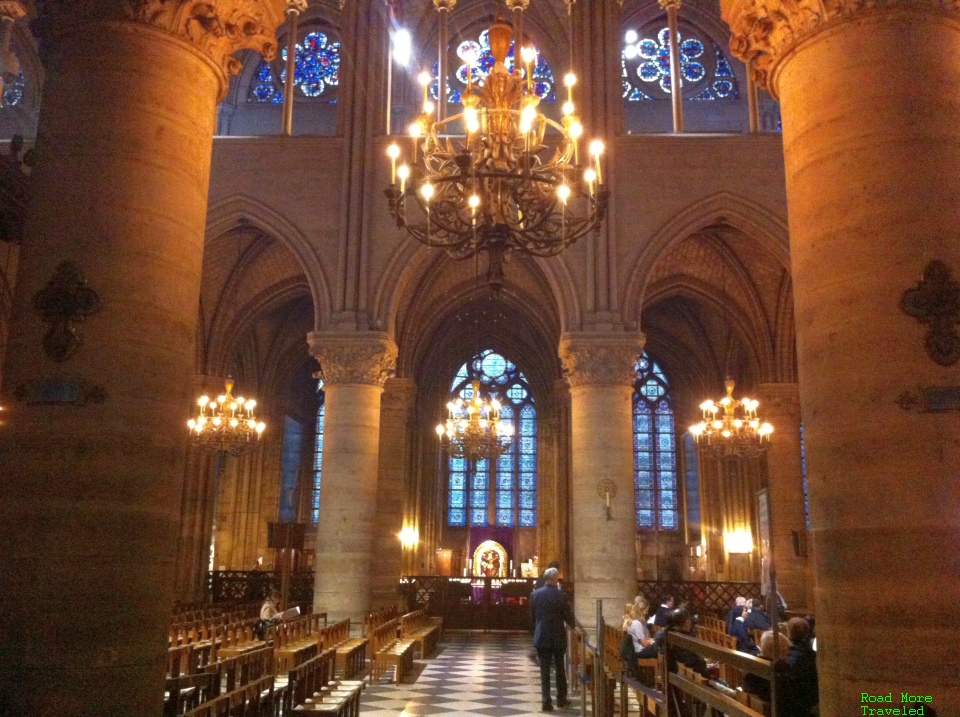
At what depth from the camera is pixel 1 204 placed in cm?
820

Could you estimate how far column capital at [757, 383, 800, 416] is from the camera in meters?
21.5

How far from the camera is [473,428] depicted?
21.0 m

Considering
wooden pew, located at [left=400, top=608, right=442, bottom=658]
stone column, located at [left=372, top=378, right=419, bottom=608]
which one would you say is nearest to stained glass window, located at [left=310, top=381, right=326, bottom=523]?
stone column, located at [left=372, top=378, right=419, bottom=608]

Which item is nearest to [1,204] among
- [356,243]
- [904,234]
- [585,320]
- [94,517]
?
[94,517]

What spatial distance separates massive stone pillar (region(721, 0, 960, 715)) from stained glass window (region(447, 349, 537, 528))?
24.7m

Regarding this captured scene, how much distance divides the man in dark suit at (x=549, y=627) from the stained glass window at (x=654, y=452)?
18.9 m

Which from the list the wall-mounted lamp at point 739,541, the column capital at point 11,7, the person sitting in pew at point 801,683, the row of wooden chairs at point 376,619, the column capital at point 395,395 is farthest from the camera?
the wall-mounted lamp at point 739,541

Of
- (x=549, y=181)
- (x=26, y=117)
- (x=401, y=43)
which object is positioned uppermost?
(x=401, y=43)

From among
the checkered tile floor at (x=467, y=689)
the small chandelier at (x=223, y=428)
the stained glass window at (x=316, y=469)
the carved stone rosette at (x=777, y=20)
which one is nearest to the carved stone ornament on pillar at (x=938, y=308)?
the carved stone rosette at (x=777, y=20)

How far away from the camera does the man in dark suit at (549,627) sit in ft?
32.6

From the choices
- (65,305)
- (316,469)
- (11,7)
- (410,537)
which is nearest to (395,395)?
(410,537)

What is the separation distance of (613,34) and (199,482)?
14737 mm

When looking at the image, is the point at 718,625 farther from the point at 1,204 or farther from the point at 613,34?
the point at 1,204

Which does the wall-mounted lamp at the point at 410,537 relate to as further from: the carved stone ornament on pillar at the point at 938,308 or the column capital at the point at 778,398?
the carved stone ornament on pillar at the point at 938,308
